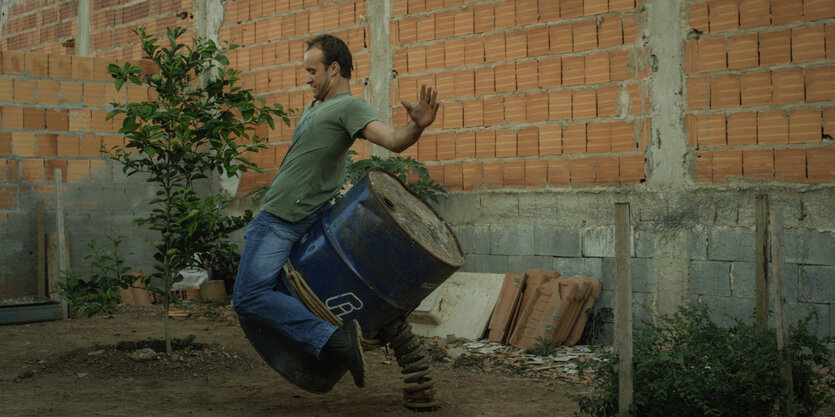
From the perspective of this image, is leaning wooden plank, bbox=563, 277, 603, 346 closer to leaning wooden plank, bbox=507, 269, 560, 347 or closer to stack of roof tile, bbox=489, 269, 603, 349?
stack of roof tile, bbox=489, 269, 603, 349

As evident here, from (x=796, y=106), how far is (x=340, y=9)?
13.3 ft

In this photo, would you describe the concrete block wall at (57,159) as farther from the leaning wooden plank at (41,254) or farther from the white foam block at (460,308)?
the white foam block at (460,308)

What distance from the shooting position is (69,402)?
13.2 ft

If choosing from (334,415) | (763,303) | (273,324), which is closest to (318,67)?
(273,324)

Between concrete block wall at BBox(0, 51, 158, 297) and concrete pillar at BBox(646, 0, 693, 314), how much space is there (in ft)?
16.6

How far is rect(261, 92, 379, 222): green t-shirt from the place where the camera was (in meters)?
3.45

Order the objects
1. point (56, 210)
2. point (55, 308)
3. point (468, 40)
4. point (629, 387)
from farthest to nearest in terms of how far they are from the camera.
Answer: point (56, 210) → point (55, 308) → point (468, 40) → point (629, 387)

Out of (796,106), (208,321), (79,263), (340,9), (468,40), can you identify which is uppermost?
(340,9)

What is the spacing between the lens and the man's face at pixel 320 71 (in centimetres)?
359

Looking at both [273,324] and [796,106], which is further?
[796,106]

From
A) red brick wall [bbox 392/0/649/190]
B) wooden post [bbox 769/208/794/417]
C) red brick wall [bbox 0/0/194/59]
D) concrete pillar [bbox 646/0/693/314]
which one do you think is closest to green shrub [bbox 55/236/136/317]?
red brick wall [bbox 392/0/649/190]

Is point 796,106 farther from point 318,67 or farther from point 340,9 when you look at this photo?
point 340,9

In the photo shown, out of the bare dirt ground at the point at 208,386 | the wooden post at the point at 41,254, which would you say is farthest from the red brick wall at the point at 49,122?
the bare dirt ground at the point at 208,386

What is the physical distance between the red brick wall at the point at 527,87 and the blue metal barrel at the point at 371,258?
249 centimetres
